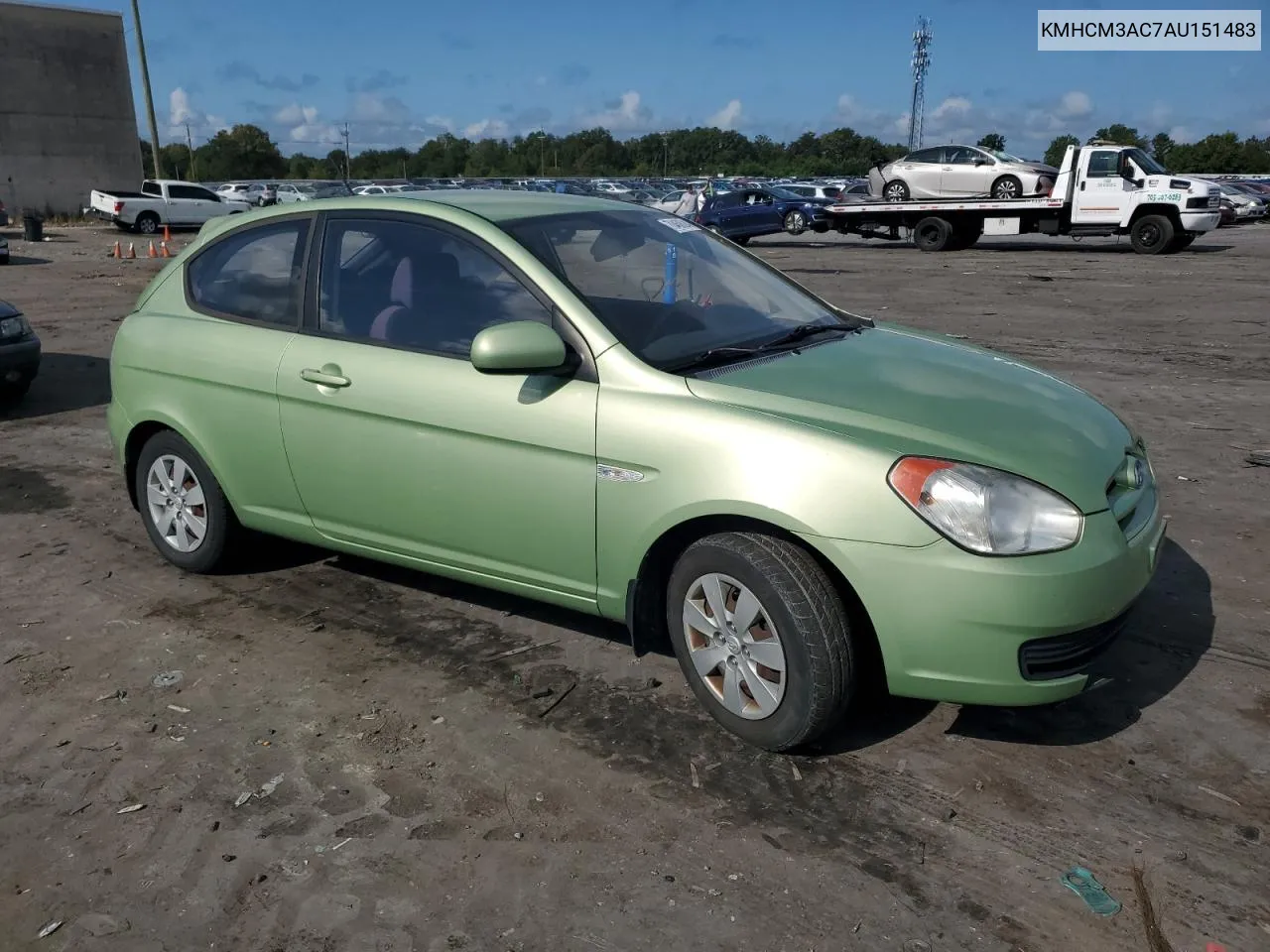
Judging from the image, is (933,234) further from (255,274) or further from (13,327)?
(255,274)

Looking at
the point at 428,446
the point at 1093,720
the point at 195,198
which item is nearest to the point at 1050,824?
the point at 1093,720

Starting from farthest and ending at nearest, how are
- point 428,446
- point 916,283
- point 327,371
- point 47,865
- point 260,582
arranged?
point 916,283 → point 260,582 → point 327,371 → point 428,446 → point 47,865

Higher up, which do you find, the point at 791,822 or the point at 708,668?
the point at 708,668

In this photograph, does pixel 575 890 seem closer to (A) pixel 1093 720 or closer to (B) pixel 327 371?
(A) pixel 1093 720

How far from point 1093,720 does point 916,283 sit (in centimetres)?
1577

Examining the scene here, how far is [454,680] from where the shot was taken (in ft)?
12.9

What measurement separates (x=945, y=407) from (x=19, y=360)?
7.64 meters

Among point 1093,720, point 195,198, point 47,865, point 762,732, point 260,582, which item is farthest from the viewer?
point 195,198

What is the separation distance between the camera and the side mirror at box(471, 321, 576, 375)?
3.47 m

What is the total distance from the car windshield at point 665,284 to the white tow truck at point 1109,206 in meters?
22.1

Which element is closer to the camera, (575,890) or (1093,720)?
(575,890)

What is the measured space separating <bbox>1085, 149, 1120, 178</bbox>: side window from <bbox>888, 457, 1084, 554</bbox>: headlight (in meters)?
23.5

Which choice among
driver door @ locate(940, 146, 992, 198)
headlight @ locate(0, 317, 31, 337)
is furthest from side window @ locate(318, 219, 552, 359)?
driver door @ locate(940, 146, 992, 198)

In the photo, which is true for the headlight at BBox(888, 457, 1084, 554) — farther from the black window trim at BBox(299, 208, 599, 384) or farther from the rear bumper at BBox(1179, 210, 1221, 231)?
the rear bumper at BBox(1179, 210, 1221, 231)
